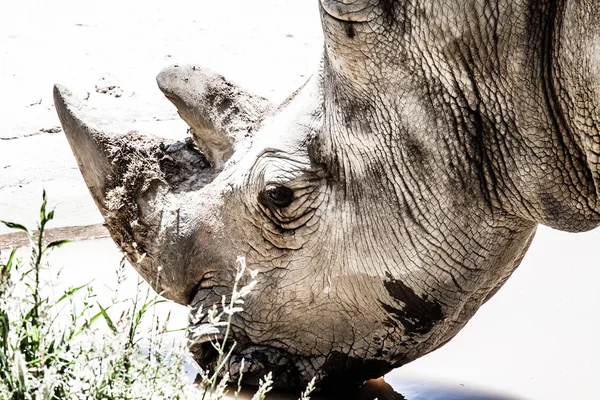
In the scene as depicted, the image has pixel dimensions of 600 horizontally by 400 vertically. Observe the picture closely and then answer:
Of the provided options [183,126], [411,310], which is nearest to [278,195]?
[411,310]

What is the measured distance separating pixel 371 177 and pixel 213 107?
65cm

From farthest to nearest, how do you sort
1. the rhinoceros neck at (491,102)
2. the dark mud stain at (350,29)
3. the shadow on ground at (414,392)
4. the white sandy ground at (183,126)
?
the white sandy ground at (183,126) < the shadow on ground at (414,392) < the dark mud stain at (350,29) < the rhinoceros neck at (491,102)

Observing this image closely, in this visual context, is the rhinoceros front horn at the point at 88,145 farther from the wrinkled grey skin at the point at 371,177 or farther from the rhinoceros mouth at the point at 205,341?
the rhinoceros mouth at the point at 205,341

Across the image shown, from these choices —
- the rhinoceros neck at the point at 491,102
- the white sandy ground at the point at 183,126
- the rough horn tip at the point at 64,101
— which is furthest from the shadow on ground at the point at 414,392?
the rough horn tip at the point at 64,101

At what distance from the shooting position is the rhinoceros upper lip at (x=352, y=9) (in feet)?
10.8

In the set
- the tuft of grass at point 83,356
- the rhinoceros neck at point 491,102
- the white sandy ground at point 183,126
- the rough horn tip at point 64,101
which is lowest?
the white sandy ground at point 183,126

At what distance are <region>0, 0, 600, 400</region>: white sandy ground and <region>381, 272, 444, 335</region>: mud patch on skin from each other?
0.77 meters

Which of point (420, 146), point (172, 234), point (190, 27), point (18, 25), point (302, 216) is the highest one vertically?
point (420, 146)

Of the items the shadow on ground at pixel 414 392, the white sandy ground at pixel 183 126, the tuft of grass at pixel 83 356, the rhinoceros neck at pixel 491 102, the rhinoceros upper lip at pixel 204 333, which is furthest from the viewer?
the white sandy ground at pixel 183 126

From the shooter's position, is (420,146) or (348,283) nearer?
(420,146)

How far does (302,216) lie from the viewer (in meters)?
3.60

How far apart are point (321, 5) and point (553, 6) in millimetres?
658

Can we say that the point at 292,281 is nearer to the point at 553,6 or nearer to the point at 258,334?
the point at 258,334

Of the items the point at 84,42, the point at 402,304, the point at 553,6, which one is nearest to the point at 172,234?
the point at 402,304
